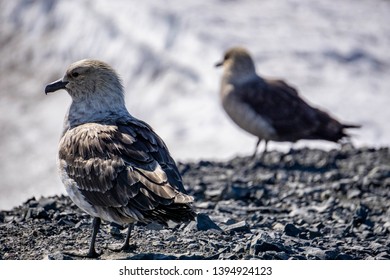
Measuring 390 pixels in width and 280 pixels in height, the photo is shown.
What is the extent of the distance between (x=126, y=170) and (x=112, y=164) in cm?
15

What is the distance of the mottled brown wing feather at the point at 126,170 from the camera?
6.12m

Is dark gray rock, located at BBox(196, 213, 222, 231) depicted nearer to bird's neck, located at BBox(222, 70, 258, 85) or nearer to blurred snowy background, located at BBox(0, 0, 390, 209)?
bird's neck, located at BBox(222, 70, 258, 85)

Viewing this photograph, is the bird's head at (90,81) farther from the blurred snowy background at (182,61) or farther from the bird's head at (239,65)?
the blurred snowy background at (182,61)

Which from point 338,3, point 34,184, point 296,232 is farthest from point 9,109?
point 296,232

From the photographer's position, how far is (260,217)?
8.41 m

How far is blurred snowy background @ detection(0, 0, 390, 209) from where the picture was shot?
1495 centimetres

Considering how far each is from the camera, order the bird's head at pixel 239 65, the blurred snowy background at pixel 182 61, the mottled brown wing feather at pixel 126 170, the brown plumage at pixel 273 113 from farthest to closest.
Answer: the blurred snowy background at pixel 182 61 < the bird's head at pixel 239 65 < the brown plumage at pixel 273 113 < the mottled brown wing feather at pixel 126 170

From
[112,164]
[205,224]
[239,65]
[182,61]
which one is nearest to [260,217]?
[205,224]

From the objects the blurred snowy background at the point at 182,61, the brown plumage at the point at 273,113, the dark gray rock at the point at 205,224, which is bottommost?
the dark gray rock at the point at 205,224

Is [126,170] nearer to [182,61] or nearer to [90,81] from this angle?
[90,81]

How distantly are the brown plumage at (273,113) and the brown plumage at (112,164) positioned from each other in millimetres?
4789

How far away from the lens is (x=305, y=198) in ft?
31.2

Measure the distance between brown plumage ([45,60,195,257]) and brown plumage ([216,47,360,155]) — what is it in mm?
4789

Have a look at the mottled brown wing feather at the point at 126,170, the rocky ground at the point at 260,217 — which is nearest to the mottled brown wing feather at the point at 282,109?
the rocky ground at the point at 260,217
